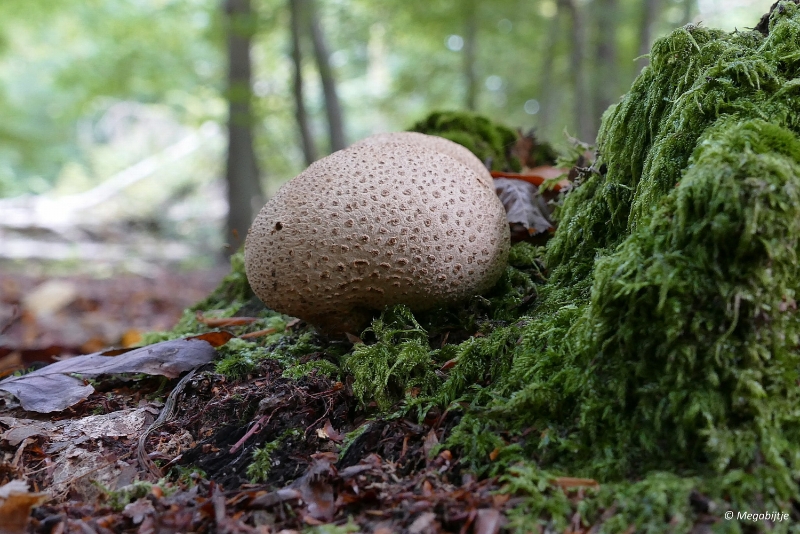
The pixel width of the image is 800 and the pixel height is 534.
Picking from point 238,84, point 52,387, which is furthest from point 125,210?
point 52,387

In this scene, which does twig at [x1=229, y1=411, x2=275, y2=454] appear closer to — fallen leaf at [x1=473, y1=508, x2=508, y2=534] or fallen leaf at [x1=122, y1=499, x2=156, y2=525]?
fallen leaf at [x1=122, y1=499, x2=156, y2=525]

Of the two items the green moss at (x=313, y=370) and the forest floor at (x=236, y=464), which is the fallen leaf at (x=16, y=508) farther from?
the green moss at (x=313, y=370)

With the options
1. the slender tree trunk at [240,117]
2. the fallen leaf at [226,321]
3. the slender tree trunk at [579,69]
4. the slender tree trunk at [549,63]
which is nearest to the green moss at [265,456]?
the fallen leaf at [226,321]

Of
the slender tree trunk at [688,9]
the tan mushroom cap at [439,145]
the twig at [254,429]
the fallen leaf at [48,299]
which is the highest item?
the slender tree trunk at [688,9]

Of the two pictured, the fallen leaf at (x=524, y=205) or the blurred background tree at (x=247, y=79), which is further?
the blurred background tree at (x=247, y=79)

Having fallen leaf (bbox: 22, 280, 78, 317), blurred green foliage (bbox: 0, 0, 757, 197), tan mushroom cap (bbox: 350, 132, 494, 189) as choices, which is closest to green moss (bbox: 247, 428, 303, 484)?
tan mushroom cap (bbox: 350, 132, 494, 189)

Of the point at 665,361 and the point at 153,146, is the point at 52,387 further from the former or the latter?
the point at 153,146

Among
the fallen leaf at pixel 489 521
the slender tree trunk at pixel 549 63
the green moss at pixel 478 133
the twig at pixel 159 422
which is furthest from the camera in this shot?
the slender tree trunk at pixel 549 63
